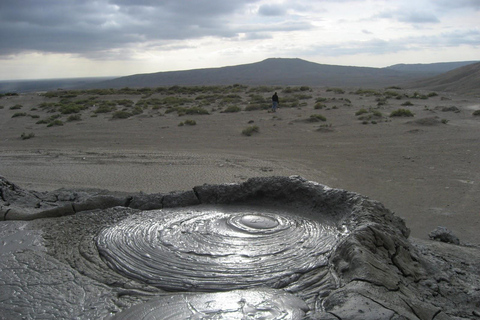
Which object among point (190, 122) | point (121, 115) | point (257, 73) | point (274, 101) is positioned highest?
point (257, 73)

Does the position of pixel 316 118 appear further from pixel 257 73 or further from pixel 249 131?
pixel 257 73

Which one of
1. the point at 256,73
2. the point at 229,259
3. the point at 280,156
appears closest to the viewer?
the point at 229,259

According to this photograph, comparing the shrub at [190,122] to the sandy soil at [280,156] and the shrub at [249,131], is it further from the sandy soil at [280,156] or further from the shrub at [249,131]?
the shrub at [249,131]

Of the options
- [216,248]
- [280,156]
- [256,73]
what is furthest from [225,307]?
[256,73]

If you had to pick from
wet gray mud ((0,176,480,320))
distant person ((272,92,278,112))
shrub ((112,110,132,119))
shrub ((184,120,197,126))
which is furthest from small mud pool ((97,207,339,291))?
distant person ((272,92,278,112))

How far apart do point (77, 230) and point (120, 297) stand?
1.55 m

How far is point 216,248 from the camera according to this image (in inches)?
152

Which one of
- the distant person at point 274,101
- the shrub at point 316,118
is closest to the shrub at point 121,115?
the distant person at point 274,101

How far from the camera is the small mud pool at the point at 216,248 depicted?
3.36 meters

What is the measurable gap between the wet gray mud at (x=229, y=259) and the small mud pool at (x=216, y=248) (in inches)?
0.5

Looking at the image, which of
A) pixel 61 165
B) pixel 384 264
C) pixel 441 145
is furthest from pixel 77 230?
pixel 441 145

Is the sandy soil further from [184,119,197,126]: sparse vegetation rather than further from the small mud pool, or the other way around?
the small mud pool

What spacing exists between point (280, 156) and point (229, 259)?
7449 millimetres

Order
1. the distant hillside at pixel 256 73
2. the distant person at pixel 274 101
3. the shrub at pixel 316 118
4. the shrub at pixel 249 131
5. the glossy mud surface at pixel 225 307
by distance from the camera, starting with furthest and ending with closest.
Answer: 1. the distant hillside at pixel 256 73
2. the distant person at pixel 274 101
3. the shrub at pixel 316 118
4. the shrub at pixel 249 131
5. the glossy mud surface at pixel 225 307
